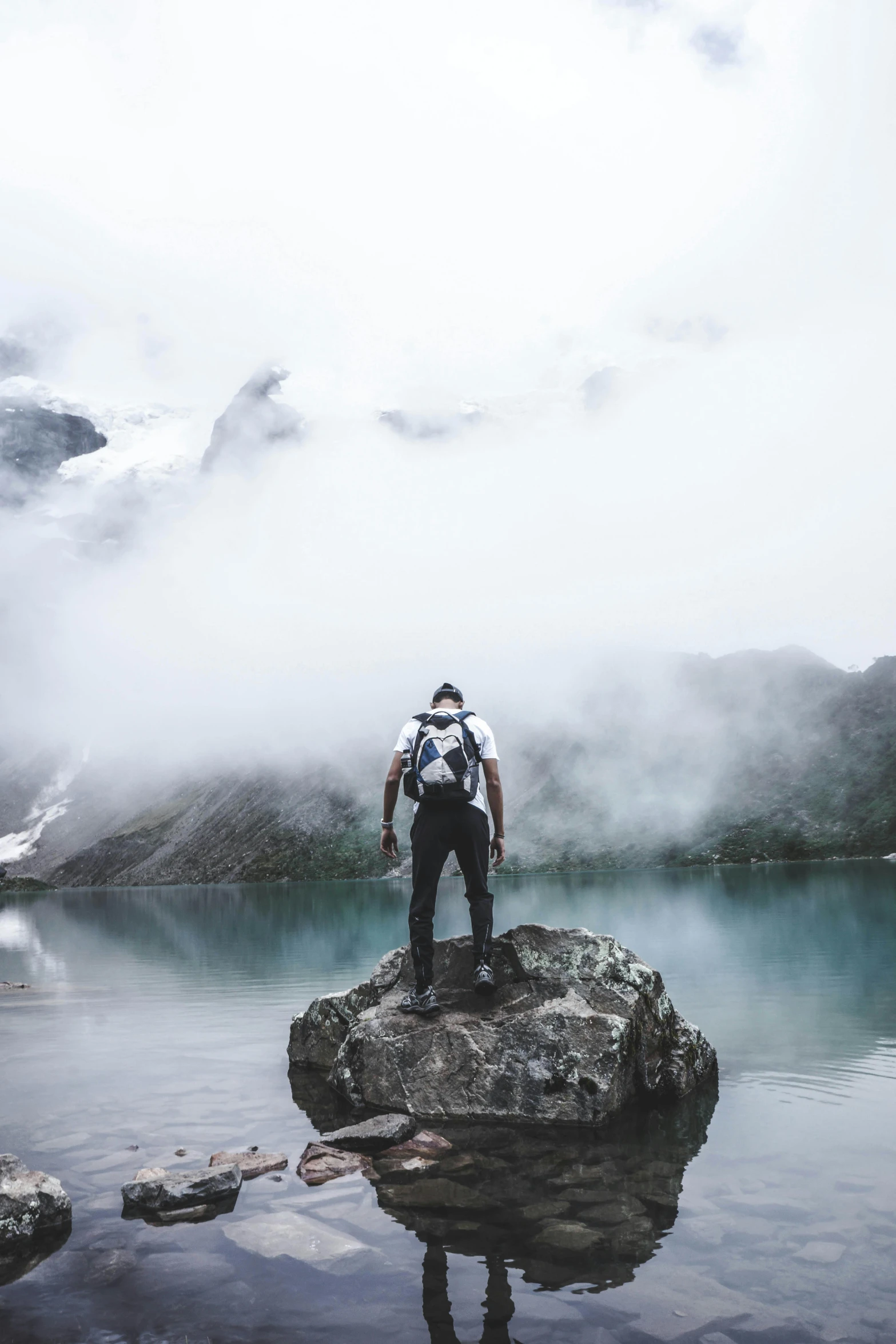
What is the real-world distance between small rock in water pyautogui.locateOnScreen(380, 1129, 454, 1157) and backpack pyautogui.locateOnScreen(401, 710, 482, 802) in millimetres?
4408

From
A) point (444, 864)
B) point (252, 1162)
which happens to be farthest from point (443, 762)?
point (252, 1162)

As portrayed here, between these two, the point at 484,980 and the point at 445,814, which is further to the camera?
the point at 484,980

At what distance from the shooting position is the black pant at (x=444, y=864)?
13.3 m

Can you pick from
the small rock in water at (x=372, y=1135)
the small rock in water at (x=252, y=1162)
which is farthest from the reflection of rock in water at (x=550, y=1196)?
the small rock in water at (x=252, y=1162)

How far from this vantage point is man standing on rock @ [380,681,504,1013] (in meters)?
13.0

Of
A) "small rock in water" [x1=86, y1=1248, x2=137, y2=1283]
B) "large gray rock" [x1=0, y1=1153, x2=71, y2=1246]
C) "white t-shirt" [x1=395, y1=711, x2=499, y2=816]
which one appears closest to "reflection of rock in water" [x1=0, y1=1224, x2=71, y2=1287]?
"large gray rock" [x1=0, y1=1153, x2=71, y2=1246]

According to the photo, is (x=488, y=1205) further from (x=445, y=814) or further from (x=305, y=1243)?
(x=445, y=814)

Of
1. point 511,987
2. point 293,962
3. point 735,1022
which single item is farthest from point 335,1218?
point 293,962

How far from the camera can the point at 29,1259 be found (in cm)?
753

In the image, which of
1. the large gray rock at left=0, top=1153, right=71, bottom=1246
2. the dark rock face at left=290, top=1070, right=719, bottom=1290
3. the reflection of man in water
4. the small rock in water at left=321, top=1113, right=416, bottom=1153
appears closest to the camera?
the reflection of man in water

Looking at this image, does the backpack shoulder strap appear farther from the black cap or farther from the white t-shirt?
the black cap

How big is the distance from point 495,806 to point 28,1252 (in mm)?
7904

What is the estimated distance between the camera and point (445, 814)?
13.3 meters

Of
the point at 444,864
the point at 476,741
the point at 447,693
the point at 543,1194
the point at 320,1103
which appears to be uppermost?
the point at 447,693
